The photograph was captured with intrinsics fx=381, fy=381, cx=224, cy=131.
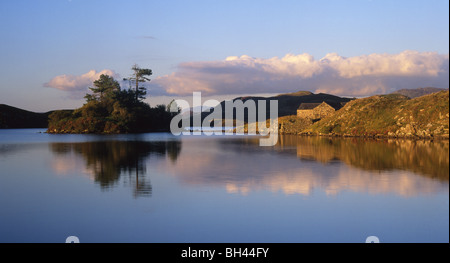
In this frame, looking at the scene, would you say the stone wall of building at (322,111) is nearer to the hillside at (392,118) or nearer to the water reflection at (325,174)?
the hillside at (392,118)

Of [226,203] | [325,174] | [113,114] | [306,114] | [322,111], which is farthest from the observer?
[113,114]

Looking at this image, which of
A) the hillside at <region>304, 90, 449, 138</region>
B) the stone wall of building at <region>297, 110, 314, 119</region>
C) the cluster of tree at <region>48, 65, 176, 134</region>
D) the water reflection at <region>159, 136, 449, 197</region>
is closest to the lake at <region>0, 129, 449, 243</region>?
the water reflection at <region>159, 136, 449, 197</region>

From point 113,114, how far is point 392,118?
84.0 metres

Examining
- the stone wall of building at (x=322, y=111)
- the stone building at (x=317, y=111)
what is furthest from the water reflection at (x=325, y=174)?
the stone building at (x=317, y=111)

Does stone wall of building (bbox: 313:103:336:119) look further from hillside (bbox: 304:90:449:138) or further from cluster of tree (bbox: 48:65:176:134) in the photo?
cluster of tree (bbox: 48:65:176:134)

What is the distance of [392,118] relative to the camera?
7519 centimetres

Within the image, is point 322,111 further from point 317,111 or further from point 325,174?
point 325,174


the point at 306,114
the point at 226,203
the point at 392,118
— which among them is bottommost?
the point at 226,203

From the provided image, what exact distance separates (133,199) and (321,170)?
48.5 feet

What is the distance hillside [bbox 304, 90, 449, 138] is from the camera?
6575 centimetres

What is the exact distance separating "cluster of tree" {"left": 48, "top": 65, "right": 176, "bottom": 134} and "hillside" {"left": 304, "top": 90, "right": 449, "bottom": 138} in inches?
2338

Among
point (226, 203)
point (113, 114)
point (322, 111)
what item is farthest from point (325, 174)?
point (113, 114)
